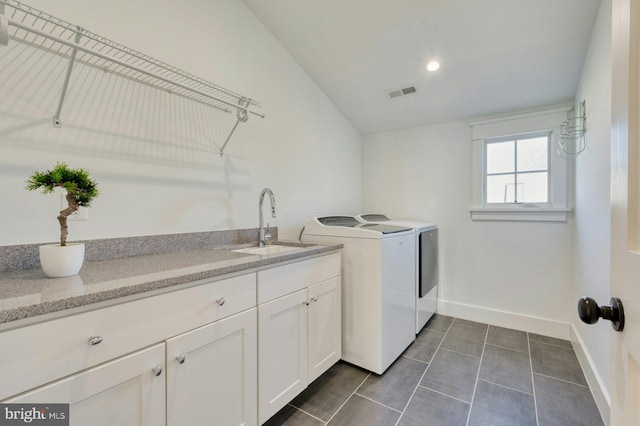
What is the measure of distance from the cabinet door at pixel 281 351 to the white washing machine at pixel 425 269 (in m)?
1.18

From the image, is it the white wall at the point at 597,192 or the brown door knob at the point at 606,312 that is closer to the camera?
the brown door knob at the point at 606,312

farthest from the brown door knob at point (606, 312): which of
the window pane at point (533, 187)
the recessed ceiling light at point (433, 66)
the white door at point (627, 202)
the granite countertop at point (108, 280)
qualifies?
the window pane at point (533, 187)

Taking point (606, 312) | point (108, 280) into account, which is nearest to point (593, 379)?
point (606, 312)

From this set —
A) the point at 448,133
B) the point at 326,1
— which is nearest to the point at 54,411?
the point at 326,1

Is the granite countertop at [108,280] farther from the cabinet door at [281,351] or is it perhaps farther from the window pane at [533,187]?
the window pane at [533,187]

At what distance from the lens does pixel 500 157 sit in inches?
102

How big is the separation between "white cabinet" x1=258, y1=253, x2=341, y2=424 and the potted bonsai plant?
2.26ft

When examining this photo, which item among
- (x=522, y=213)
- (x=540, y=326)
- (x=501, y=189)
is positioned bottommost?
(x=540, y=326)

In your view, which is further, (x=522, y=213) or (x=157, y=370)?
(x=522, y=213)

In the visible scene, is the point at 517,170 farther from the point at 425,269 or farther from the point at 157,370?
the point at 157,370

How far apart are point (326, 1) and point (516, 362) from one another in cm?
282

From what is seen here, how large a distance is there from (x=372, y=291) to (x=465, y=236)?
1.39m

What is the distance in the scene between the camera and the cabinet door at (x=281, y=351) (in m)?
1.31

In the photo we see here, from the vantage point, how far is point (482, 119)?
2594mm
